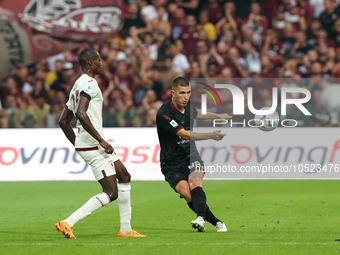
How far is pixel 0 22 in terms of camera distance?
15516mm

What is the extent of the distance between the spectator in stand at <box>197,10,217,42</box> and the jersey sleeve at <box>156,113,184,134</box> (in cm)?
1112

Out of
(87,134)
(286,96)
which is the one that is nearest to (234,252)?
(87,134)

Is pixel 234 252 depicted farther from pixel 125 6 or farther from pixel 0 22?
pixel 125 6

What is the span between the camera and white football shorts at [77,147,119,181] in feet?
22.8

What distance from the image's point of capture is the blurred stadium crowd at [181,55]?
16.1 metres

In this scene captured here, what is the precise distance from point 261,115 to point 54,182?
6.76m

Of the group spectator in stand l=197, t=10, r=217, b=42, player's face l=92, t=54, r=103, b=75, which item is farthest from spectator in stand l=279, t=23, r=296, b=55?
player's face l=92, t=54, r=103, b=75

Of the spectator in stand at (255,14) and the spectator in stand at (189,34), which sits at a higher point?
the spectator in stand at (255,14)

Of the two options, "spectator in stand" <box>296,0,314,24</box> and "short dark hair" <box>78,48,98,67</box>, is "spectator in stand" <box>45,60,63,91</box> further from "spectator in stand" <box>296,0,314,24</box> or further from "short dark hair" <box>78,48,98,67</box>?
"short dark hair" <box>78,48,98,67</box>

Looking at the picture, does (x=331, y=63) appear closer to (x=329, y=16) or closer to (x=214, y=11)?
(x=329, y=16)

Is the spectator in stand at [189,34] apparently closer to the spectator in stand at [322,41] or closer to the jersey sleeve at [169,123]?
the spectator in stand at [322,41]

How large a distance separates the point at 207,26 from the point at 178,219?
10480mm

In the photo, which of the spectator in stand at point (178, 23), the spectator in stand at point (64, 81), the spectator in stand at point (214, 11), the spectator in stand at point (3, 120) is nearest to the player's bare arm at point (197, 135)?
the spectator in stand at point (3, 120)

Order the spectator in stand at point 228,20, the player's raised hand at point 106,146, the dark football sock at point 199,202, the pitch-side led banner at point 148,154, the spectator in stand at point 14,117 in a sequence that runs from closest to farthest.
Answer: the player's raised hand at point 106,146 < the dark football sock at point 199,202 < the pitch-side led banner at point 148,154 < the spectator in stand at point 14,117 < the spectator in stand at point 228,20
